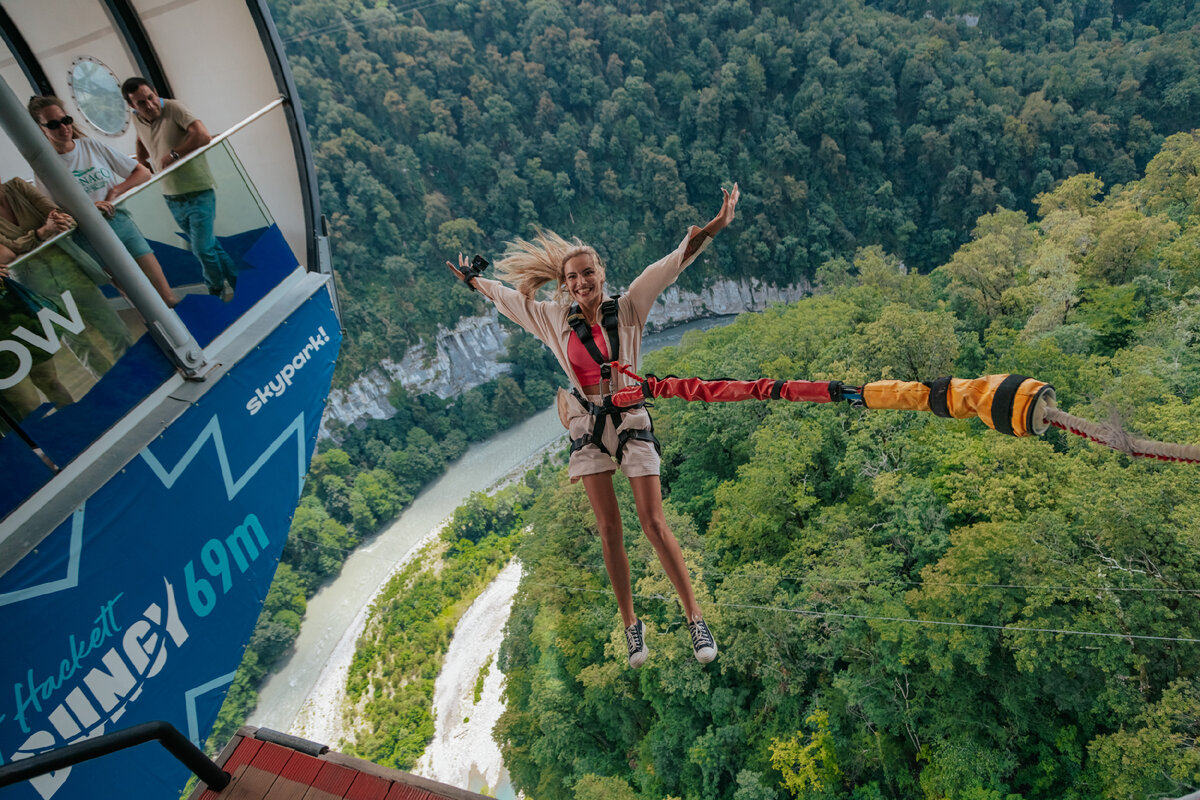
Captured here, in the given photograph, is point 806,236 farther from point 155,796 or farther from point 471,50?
point 155,796

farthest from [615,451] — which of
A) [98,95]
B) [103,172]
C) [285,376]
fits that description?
[98,95]

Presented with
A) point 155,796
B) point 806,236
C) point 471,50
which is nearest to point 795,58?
point 806,236

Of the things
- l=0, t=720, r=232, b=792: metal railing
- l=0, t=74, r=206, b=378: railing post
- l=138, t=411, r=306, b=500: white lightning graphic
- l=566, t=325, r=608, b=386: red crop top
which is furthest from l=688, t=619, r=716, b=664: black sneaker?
l=0, t=74, r=206, b=378: railing post

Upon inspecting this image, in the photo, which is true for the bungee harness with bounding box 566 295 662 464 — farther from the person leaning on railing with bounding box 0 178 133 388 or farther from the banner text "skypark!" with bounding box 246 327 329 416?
the person leaning on railing with bounding box 0 178 133 388

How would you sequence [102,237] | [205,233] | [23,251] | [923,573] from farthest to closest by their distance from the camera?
[923,573] → [205,233] → [102,237] → [23,251]

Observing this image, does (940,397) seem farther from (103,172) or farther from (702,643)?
(103,172)
